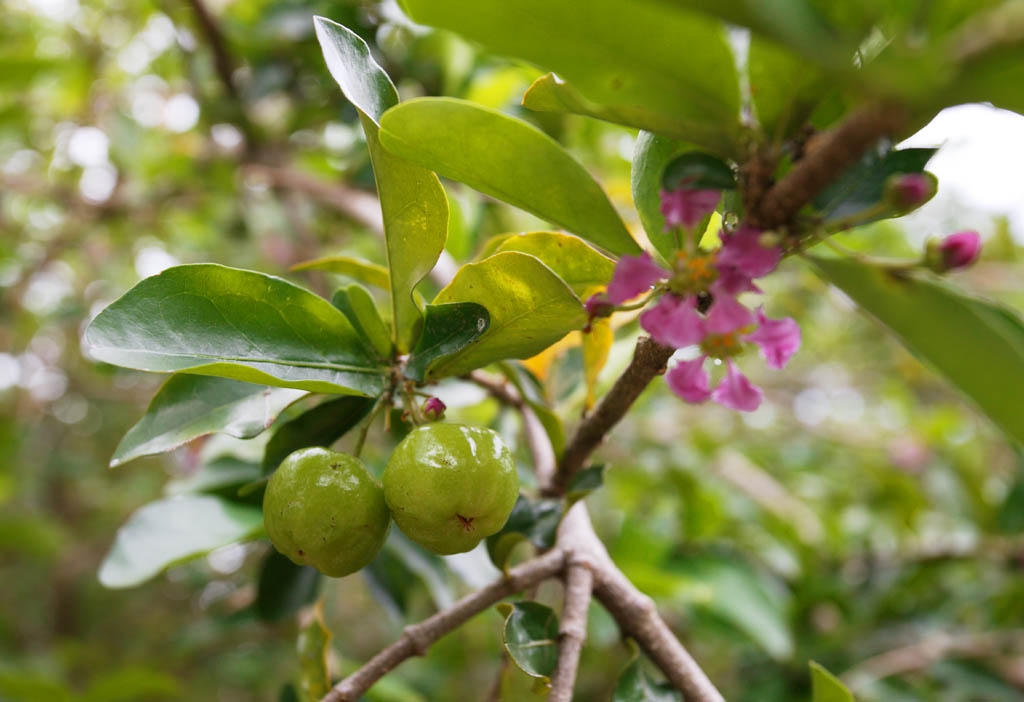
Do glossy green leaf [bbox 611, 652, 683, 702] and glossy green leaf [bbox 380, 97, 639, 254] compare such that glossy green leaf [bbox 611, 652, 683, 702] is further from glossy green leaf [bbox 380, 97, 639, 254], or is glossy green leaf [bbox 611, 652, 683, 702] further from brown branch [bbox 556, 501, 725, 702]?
glossy green leaf [bbox 380, 97, 639, 254]

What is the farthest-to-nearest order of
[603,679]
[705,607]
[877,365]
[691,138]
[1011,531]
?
[877,365]
[603,679]
[1011,531]
[705,607]
[691,138]

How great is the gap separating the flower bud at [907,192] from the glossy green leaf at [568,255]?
0.77ft

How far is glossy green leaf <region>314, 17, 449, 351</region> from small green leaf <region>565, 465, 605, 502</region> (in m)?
0.24

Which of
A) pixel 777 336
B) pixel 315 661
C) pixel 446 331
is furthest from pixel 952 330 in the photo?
pixel 315 661

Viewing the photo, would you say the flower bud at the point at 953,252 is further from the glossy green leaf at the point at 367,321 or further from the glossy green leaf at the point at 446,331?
the glossy green leaf at the point at 367,321

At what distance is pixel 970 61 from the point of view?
39 centimetres

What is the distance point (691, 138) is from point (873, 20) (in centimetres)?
13

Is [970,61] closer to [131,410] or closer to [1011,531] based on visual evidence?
[1011,531]

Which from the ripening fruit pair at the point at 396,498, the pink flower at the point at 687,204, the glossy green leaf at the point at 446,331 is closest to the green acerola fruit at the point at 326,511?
the ripening fruit pair at the point at 396,498

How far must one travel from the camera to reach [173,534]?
92 centimetres

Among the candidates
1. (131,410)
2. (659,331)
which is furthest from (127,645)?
(659,331)

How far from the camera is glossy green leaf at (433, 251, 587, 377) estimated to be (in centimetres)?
58

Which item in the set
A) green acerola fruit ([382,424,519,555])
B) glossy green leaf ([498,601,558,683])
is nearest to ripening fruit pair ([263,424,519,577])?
green acerola fruit ([382,424,519,555])

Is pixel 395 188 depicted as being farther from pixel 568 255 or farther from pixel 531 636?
pixel 531 636
